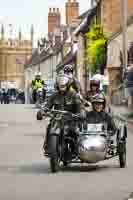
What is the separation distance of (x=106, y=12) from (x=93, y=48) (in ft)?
24.9

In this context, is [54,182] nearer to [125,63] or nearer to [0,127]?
[0,127]

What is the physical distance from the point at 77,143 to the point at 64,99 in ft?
3.12

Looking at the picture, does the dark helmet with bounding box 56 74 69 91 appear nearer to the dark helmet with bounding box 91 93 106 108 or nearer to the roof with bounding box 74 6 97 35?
the dark helmet with bounding box 91 93 106 108

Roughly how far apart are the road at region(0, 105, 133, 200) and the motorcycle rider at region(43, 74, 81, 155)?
3.42 feet

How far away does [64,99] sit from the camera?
16812 mm

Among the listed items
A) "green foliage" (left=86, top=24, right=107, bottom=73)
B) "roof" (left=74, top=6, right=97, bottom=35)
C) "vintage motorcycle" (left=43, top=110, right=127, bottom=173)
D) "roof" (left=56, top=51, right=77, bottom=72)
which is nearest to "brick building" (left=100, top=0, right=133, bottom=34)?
"green foliage" (left=86, top=24, right=107, bottom=73)

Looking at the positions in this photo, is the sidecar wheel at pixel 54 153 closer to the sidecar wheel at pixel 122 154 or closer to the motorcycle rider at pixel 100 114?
the motorcycle rider at pixel 100 114

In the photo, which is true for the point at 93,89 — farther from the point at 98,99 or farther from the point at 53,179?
the point at 53,179

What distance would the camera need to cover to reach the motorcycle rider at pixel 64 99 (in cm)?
1653

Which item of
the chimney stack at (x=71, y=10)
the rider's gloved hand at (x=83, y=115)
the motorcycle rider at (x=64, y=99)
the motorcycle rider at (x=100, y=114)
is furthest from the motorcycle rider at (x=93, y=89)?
the chimney stack at (x=71, y=10)

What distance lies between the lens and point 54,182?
14680 millimetres

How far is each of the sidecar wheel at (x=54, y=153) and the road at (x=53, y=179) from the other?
0.13m

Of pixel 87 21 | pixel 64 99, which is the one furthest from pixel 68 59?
pixel 64 99

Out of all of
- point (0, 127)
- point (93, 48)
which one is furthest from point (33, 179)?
point (93, 48)
